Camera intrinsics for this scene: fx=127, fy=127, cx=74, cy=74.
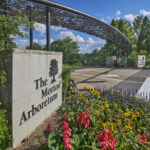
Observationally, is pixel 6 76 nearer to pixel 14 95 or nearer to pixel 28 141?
pixel 14 95

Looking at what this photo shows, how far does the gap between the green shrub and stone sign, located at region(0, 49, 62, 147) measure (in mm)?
96

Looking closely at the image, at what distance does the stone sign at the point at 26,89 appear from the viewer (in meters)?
2.10

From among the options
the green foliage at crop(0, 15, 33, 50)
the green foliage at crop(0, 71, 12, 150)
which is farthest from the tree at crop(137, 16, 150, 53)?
the green foliage at crop(0, 71, 12, 150)

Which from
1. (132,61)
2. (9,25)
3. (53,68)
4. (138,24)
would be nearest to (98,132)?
(53,68)

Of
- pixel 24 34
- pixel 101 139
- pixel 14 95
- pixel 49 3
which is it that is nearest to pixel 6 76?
pixel 14 95

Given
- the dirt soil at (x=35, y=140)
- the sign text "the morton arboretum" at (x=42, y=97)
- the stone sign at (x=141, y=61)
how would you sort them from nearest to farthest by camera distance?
the dirt soil at (x=35, y=140) → the sign text "the morton arboretum" at (x=42, y=97) → the stone sign at (x=141, y=61)

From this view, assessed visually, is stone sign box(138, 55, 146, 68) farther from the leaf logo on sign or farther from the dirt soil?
the dirt soil

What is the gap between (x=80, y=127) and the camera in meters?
2.12

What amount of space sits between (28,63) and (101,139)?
1.86m

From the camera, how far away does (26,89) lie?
2.46 meters

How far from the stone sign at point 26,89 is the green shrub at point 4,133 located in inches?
3.8

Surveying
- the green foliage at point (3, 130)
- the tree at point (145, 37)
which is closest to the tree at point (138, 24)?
the tree at point (145, 37)

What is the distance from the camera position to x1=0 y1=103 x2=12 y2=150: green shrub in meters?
1.95

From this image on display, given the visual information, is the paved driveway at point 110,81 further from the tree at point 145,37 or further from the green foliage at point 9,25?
the tree at point 145,37
